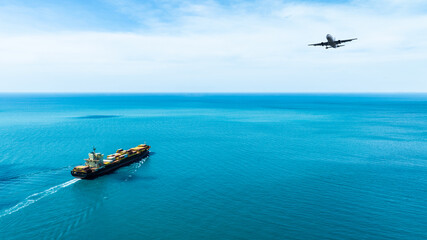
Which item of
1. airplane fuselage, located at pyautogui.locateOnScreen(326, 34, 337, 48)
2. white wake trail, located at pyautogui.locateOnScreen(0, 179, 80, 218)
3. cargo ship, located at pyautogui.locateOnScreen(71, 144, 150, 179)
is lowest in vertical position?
white wake trail, located at pyautogui.locateOnScreen(0, 179, 80, 218)

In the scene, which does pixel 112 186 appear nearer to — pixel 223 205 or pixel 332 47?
pixel 223 205

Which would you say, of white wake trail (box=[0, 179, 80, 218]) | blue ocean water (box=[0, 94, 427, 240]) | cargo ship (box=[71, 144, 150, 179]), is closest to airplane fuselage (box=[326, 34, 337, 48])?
blue ocean water (box=[0, 94, 427, 240])

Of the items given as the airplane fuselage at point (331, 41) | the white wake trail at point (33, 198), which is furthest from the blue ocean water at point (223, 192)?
the airplane fuselage at point (331, 41)

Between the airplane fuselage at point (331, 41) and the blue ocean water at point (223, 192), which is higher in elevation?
the airplane fuselage at point (331, 41)

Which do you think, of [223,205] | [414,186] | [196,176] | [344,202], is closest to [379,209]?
[344,202]

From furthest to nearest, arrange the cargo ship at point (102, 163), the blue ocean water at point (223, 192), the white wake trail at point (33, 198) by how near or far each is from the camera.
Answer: the cargo ship at point (102, 163)
the white wake trail at point (33, 198)
the blue ocean water at point (223, 192)

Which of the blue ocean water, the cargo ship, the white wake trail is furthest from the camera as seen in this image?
the cargo ship

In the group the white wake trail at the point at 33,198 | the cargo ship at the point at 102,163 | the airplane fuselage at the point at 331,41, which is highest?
the airplane fuselage at the point at 331,41

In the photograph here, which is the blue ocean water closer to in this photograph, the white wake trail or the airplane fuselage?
the white wake trail

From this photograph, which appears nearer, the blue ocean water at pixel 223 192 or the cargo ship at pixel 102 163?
the blue ocean water at pixel 223 192

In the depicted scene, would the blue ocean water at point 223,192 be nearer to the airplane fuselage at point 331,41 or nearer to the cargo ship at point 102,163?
the cargo ship at point 102,163

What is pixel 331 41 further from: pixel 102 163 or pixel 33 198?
pixel 33 198
